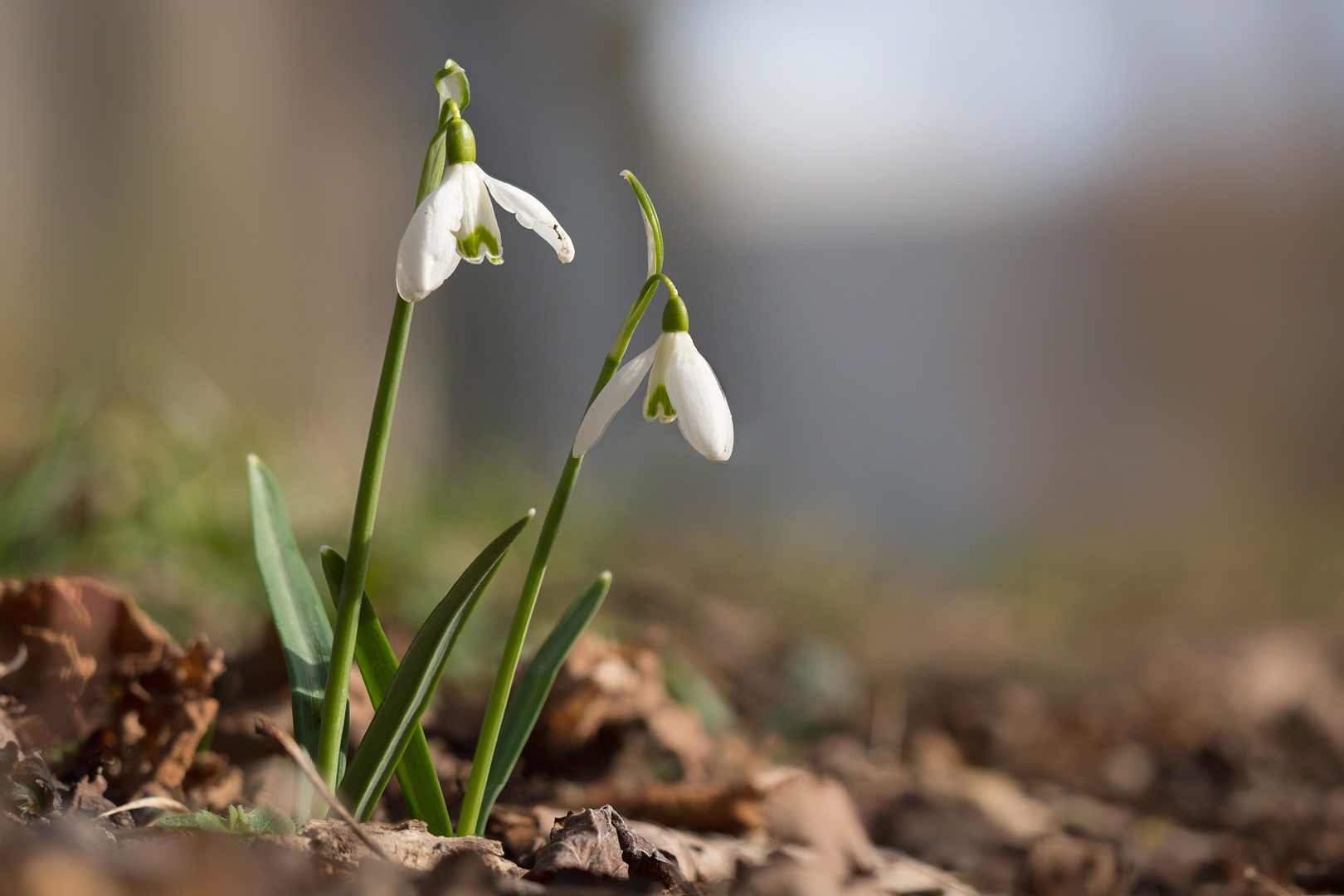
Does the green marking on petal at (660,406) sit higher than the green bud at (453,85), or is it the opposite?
the green bud at (453,85)

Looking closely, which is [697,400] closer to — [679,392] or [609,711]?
[679,392]

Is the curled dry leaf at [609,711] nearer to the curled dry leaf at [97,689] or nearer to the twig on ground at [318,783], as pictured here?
the curled dry leaf at [97,689]

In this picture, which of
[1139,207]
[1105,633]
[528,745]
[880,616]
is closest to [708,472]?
[880,616]

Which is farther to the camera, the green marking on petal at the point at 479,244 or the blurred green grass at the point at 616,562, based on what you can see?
the blurred green grass at the point at 616,562

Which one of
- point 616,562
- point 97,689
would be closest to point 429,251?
point 97,689

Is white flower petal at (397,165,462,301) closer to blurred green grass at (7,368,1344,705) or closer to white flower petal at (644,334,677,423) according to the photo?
white flower petal at (644,334,677,423)

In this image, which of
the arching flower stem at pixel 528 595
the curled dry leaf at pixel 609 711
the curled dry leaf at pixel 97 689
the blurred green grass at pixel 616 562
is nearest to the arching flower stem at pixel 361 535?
the arching flower stem at pixel 528 595
